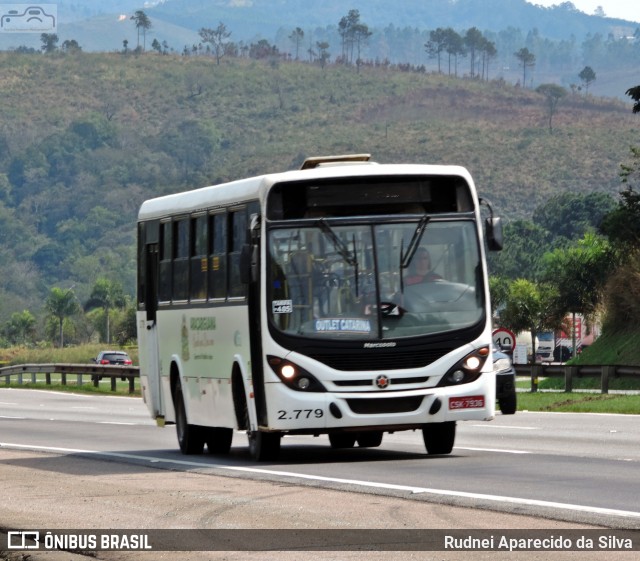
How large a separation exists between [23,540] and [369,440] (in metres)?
10.4

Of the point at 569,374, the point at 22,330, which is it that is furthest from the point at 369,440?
the point at 22,330

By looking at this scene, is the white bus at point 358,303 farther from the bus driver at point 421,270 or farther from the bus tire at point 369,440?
the bus tire at point 369,440

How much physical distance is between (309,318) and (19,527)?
5739mm

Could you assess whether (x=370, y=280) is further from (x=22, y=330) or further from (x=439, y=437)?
(x=22, y=330)

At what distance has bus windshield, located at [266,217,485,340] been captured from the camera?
17781 millimetres

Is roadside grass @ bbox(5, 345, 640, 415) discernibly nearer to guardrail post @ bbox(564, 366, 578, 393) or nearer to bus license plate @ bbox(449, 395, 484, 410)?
guardrail post @ bbox(564, 366, 578, 393)

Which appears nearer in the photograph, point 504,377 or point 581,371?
point 504,377

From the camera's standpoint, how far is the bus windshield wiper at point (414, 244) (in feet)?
59.0

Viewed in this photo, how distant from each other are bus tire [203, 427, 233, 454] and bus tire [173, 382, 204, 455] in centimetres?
8

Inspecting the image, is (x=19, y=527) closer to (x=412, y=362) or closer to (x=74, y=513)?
(x=74, y=513)

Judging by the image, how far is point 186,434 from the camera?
830 inches

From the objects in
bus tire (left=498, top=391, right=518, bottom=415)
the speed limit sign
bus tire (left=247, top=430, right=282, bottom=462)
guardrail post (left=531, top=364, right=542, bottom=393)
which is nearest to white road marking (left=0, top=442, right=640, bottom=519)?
bus tire (left=247, top=430, right=282, bottom=462)

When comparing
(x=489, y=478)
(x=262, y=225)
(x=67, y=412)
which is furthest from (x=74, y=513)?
(x=67, y=412)

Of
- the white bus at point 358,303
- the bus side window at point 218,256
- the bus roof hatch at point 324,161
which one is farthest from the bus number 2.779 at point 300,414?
the bus roof hatch at point 324,161
